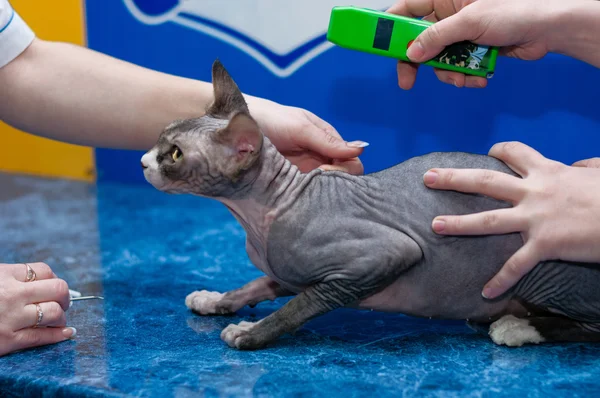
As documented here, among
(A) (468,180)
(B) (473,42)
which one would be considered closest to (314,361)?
(A) (468,180)

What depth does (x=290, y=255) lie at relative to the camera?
125cm

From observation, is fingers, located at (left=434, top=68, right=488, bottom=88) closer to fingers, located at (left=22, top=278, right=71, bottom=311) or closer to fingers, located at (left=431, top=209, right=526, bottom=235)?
fingers, located at (left=431, top=209, right=526, bottom=235)

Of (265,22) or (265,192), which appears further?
(265,22)

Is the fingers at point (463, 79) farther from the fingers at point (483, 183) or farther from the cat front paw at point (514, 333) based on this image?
the cat front paw at point (514, 333)

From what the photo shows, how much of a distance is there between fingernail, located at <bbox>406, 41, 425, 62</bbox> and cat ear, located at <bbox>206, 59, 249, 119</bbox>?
1.19 ft

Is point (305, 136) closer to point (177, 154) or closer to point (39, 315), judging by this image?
point (177, 154)

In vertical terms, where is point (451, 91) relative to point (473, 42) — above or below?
below

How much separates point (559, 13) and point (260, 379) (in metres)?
0.88

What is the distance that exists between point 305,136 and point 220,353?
0.50m

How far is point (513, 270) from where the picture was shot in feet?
4.02

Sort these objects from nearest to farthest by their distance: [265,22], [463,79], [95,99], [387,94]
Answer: [463,79] < [95,99] < [387,94] < [265,22]

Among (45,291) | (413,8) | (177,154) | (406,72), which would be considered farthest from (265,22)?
(45,291)

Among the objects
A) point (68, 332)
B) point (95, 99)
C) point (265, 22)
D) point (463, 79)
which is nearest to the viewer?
point (68, 332)

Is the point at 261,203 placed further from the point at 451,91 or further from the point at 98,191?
A: the point at 98,191
